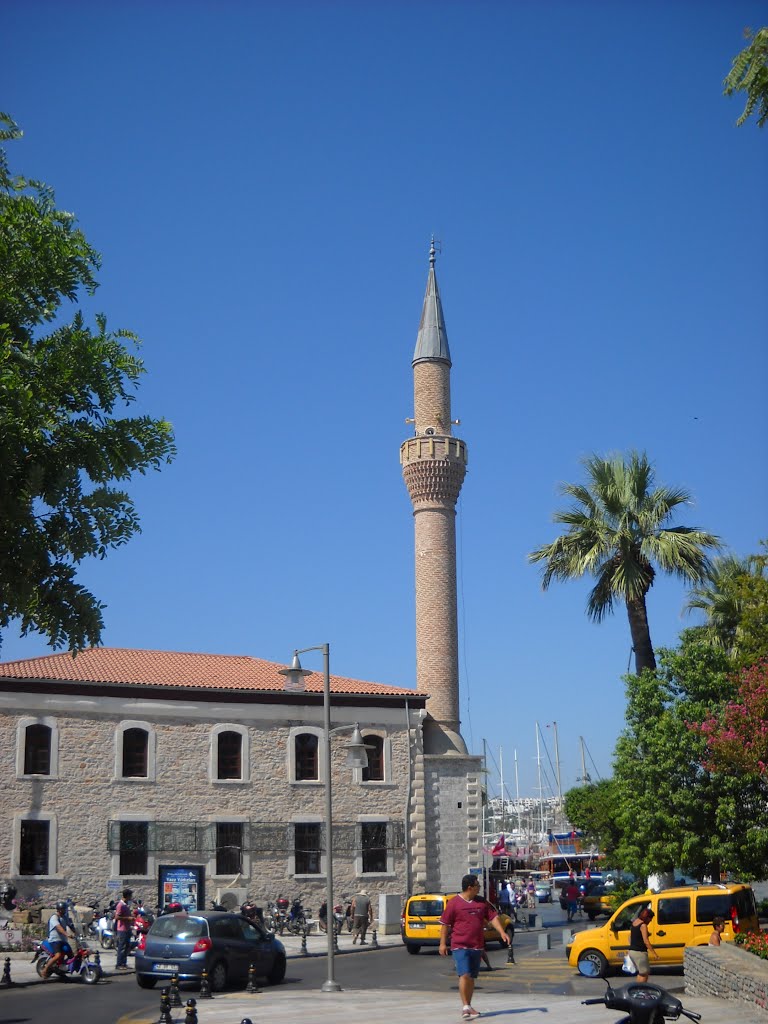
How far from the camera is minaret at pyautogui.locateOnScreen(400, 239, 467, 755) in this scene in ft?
145

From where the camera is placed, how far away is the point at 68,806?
121ft

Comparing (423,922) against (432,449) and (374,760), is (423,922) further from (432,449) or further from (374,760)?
(432,449)

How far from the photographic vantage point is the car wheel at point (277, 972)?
22325 mm

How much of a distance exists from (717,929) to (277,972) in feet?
26.8

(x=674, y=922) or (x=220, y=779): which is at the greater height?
(x=220, y=779)

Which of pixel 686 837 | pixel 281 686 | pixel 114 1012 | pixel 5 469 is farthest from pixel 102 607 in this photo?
pixel 281 686

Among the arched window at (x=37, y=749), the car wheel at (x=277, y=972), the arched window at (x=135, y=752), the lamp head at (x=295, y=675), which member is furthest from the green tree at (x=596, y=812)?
the car wheel at (x=277, y=972)

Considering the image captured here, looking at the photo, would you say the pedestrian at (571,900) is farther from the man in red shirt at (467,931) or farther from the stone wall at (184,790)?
the man in red shirt at (467,931)

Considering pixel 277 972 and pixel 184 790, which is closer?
pixel 277 972

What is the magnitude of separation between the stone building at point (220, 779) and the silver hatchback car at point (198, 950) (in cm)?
1347

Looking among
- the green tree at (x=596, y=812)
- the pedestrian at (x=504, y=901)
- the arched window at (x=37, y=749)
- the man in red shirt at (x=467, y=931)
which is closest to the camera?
the man in red shirt at (x=467, y=931)

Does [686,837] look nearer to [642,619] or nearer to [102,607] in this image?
[642,619]

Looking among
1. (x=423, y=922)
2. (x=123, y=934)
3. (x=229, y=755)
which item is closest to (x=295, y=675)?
(x=423, y=922)

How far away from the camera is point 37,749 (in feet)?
121
